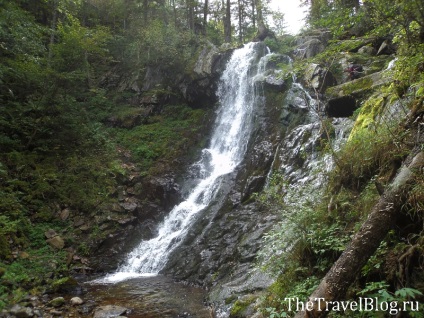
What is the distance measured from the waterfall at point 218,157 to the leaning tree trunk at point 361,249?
7.50 metres

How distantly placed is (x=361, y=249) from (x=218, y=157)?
488 inches

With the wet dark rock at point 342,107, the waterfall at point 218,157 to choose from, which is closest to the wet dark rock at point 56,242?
the waterfall at point 218,157

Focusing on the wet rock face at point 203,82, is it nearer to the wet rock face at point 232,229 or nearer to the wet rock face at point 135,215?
the wet rock face at point 232,229

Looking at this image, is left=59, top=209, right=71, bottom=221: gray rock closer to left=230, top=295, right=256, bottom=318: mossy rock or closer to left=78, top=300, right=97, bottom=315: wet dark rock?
left=78, top=300, right=97, bottom=315: wet dark rock

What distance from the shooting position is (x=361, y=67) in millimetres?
12320

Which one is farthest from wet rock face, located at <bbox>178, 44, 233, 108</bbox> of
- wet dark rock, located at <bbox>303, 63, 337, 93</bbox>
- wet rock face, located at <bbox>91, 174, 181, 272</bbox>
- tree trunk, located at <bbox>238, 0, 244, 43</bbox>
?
tree trunk, located at <bbox>238, 0, 244, 43</bbox>

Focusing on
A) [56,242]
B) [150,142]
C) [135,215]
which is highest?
[150,142]

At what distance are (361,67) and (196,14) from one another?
67.4 feet

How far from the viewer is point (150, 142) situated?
16594 mm

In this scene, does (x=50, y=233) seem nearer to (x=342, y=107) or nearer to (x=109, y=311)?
(x=109, y=311)

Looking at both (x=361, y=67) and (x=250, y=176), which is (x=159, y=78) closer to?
(x=250, y=176)

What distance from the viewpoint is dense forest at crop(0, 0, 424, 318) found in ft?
12.7

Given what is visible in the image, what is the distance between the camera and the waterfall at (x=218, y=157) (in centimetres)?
1029

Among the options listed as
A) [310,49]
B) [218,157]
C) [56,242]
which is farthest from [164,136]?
[310,49]
